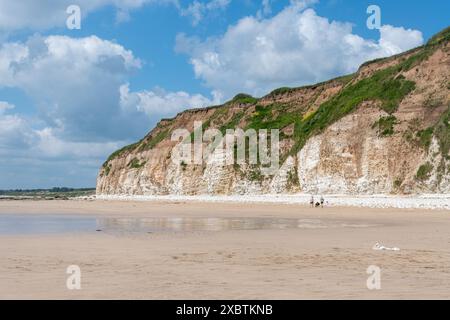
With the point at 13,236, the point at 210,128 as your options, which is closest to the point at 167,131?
the point at 210,128

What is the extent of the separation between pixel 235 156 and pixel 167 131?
31462mm

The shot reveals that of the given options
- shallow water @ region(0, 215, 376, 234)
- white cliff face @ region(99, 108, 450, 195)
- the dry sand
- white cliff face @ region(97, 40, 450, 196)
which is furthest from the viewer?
white cliff face @ region(97, 40, 450, 196)

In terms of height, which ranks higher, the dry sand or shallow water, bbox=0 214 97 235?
shallow water, bbox=0 214 97 235

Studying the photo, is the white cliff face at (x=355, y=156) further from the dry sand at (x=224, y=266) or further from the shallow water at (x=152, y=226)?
the dry sand at (x=224, y=266)

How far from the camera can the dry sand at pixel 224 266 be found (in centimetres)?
828

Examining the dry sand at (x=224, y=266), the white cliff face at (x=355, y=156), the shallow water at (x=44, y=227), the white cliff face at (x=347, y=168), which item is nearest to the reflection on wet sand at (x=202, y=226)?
the shallow water at (x=44, y=227)

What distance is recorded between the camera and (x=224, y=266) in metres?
11.0

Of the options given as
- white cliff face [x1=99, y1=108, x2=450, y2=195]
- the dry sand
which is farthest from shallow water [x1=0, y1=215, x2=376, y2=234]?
white cliff face [x1=99, y1=108, x2=450, y2=195]

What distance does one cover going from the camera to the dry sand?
8281 mm

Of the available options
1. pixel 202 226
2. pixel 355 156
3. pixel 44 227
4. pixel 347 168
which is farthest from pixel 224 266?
pixel 355 156

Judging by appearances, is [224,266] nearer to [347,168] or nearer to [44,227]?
[44,227]

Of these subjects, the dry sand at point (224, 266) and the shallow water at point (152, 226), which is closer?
the dry sand at point (224, 266)

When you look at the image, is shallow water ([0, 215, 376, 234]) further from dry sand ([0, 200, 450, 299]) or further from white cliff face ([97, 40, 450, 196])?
white cliff face ([97, 40, 450, 196])
